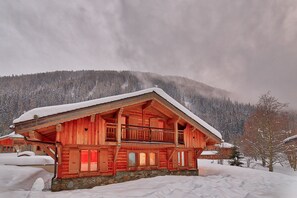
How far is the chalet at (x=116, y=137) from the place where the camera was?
1350cm

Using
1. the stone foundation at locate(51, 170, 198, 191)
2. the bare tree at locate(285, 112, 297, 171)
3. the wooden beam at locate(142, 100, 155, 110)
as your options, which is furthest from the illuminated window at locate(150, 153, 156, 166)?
the bare tree at locate(285, 112, 297, 171)

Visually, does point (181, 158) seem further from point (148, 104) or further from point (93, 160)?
point (93, 160)

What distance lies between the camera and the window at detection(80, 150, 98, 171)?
48.7 feet

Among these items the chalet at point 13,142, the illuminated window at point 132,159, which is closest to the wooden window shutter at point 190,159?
the illuminated window at point 132,159

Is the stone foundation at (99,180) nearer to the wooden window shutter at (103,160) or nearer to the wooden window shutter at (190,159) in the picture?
the wooden window shutter at (103,160)

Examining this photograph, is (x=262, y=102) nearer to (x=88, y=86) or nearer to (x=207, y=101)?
(x=88, y=86)

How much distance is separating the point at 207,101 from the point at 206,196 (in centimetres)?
17726

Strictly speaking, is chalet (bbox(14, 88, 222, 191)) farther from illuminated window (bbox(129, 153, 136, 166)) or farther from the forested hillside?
the forested hillside

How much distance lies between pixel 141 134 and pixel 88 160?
15.3 ft

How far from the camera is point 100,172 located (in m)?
15.0

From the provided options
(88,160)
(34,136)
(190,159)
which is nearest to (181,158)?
(190,159)

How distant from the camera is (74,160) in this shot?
14305mm

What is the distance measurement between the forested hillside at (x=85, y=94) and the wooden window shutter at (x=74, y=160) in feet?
220

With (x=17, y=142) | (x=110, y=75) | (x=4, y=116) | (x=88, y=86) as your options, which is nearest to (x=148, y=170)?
(x=17, y=142)
